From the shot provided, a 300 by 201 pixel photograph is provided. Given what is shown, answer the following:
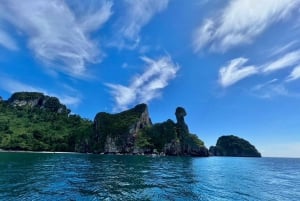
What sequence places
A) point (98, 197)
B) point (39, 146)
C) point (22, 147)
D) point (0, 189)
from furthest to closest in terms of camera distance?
1. point (39, 146)
2. point (22, 147)
3. point (0, 189)
4. point (98, 197)

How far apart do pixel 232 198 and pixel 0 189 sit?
27.5 metres

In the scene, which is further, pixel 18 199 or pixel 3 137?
pixel 3 137

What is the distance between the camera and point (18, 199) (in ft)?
70.5

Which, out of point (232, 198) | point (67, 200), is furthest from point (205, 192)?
point (67, 200)

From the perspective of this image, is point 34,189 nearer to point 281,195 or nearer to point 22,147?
point 281,195

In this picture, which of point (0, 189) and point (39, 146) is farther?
point (39, 146)

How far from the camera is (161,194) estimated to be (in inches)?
1046

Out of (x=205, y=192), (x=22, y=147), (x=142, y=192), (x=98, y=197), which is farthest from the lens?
(x=22, y=147)

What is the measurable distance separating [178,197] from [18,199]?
55.2 ft

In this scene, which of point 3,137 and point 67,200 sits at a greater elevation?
point 3,137

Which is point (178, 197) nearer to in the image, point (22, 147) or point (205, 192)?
point (205, 192)

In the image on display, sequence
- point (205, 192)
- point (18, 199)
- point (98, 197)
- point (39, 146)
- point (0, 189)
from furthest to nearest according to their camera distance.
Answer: point (39, 146), point (205, 192), point (0, 189), point (98, 197), point (18, 199)

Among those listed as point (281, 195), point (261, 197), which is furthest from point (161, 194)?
point (281, 195)

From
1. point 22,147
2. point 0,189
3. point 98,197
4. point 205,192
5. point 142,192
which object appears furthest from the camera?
point 22,147
